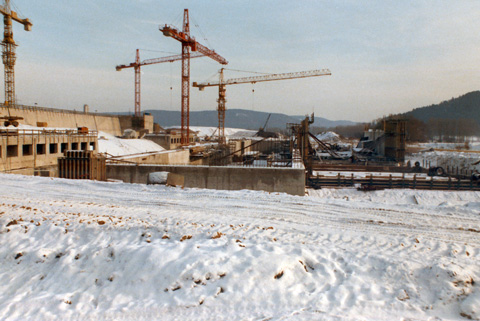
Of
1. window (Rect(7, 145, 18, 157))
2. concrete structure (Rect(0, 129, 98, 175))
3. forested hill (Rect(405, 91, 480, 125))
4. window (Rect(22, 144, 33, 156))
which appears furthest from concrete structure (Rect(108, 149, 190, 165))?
forested hill (Rect(405, 91, 480, 125))

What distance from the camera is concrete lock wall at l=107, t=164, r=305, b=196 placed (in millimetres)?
16250

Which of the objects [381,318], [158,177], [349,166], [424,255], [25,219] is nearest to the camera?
[381,318]

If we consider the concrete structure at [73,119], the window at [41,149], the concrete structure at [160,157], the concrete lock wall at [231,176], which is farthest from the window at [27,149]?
the concrete structure at [73,119]

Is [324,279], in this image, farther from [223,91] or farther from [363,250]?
[223,91]

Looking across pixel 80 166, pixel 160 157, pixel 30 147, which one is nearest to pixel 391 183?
pixel 160 157

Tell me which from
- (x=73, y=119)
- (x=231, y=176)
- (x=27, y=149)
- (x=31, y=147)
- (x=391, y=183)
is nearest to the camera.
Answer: (x=231, y=176)

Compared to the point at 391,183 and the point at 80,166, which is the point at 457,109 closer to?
the point at 391,183

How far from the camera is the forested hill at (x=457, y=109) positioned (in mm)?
124812

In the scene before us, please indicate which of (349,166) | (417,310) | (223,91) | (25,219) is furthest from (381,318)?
(223,91)

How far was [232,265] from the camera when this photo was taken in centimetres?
566

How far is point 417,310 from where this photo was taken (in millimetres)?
4887

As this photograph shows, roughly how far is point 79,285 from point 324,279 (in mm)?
4375

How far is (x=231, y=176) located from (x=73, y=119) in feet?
124

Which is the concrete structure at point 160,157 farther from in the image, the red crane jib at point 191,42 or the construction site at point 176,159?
the red crane jib at point 191,42
